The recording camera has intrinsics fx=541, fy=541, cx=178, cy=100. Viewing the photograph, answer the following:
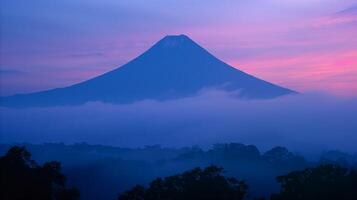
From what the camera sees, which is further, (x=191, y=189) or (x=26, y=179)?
(x=191, y=189)

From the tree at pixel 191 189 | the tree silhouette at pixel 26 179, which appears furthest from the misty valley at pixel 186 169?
the tree silhouette at pixel 26 179

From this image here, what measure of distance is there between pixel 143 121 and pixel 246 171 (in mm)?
45722

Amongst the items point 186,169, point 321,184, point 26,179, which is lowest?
point 186,169

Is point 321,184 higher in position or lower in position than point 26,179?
lower

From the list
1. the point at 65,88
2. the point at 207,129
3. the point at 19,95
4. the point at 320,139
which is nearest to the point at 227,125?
the point at 207,129

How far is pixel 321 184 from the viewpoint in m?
10.5

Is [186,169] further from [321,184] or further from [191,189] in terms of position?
[321,184]

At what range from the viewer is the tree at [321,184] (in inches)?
400

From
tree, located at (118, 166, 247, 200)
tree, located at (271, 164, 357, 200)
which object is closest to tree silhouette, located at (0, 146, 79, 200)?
tree, located at (118, 166, 247, 200)

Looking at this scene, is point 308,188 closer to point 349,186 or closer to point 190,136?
point 349,186

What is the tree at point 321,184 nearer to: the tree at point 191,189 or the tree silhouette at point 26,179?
the tree at point 191,189

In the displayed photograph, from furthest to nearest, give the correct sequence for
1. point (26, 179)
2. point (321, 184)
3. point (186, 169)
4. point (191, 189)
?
point (186, 169)
point (191, 189)
point (321, 184)
point (26, 179)

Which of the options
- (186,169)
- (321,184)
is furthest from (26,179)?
(186,169)

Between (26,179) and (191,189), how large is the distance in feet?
10.7
